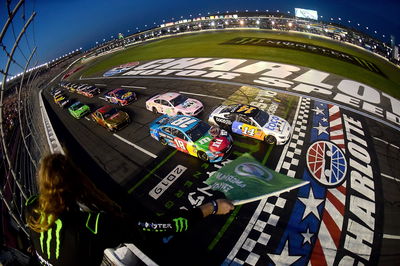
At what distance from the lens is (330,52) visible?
3331 cm

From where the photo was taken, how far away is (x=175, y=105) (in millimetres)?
17000

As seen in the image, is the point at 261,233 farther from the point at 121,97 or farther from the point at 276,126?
the point at 121,97

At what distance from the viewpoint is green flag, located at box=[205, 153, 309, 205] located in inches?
348

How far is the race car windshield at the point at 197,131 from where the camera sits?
39.6 feet

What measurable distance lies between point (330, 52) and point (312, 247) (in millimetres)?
34635

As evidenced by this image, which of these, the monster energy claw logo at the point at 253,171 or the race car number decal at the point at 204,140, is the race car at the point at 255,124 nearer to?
the race car number decal at the point at 204,140

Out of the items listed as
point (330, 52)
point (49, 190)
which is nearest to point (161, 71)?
point (330, 52)

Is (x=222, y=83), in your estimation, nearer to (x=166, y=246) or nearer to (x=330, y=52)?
(x=166, y=246)

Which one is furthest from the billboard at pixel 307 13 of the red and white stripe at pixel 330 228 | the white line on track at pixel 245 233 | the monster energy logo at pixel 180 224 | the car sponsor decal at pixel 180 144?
the monster energy logo at pixel 180 224

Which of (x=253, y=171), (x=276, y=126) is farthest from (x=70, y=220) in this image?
(x=276, y=126)

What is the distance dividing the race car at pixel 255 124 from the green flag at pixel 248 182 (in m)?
2.42

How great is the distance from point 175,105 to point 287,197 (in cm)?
1077

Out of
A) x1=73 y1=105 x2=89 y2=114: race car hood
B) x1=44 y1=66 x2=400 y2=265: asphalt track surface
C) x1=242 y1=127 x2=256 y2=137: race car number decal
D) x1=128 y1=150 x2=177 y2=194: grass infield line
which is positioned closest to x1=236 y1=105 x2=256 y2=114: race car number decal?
A: x1=242 y1=127 x2=256 y2=137: race car number decal

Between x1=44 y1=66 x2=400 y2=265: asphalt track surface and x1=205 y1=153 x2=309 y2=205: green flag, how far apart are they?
0.47 meters
